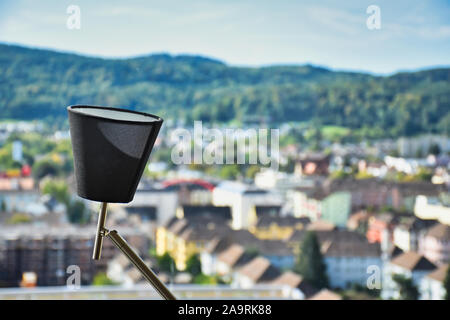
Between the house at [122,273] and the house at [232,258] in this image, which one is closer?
the house at [122,273]

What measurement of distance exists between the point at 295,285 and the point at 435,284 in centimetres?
91

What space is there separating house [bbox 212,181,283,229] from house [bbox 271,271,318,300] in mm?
440

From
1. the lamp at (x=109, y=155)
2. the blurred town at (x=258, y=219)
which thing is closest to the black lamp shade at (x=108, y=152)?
the lamp at (x=109, y=155)

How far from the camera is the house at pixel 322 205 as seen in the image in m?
5.04

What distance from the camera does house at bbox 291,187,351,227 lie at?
5035 millimetres

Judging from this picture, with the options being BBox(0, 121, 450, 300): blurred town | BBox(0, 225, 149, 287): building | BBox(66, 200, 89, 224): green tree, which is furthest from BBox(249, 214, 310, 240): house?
BBox(66, 200, 89, 224): green tree

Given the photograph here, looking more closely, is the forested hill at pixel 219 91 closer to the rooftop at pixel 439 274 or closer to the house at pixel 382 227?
the house at pixel 382 227

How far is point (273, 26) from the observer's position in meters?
4.77

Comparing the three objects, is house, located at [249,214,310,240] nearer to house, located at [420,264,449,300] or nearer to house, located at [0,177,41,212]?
house, located at [420,264,449,300]

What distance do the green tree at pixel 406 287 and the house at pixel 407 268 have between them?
0.8 inches

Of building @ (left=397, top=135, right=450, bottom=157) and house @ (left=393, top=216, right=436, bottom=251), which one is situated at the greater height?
building @ (left=397, top=135, right=450, bottom=157)
